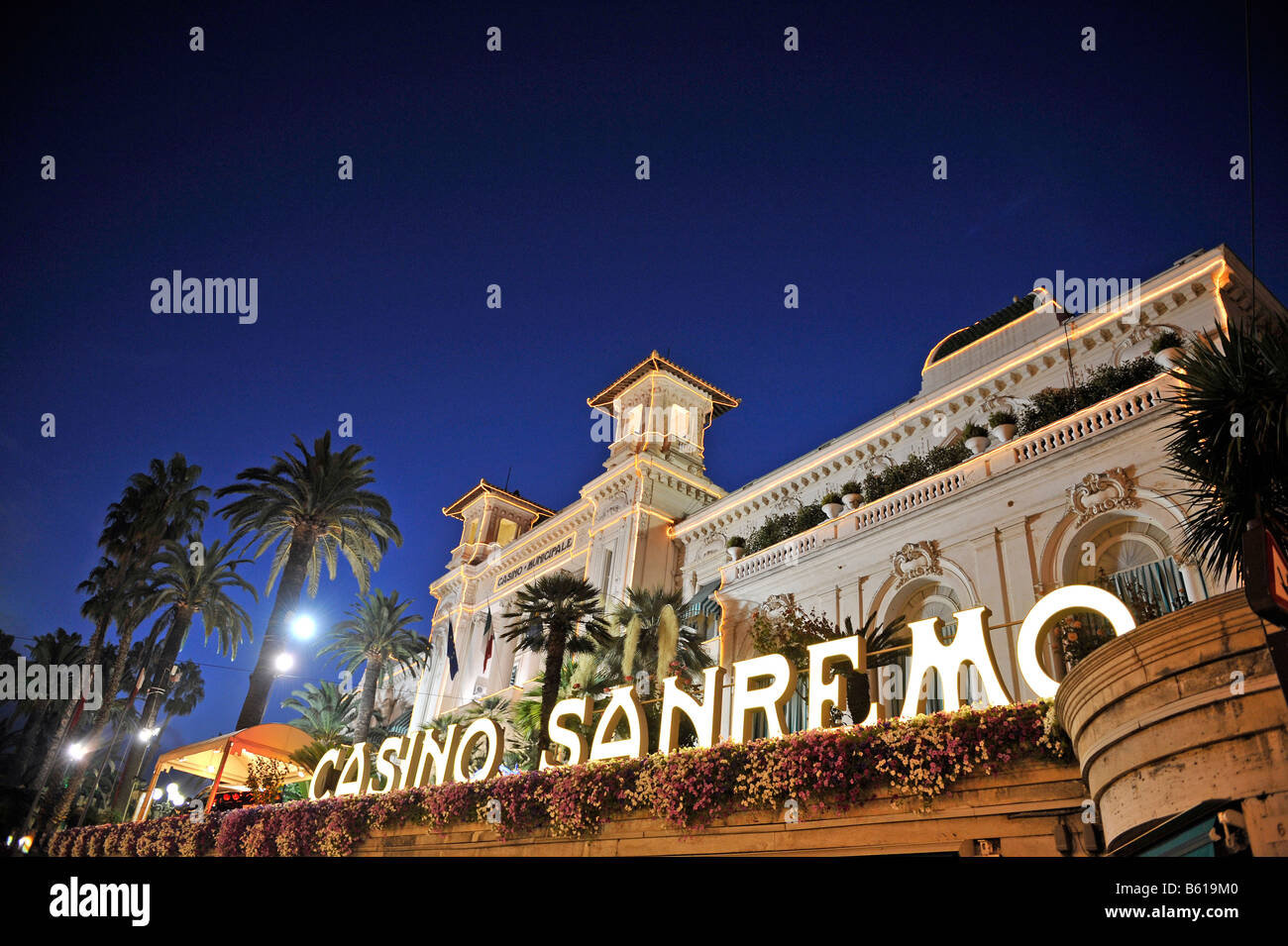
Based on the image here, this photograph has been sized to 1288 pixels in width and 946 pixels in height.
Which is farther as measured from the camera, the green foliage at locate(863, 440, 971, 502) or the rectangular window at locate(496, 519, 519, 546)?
the rectangular window at locate(496, 519, 519, 546)

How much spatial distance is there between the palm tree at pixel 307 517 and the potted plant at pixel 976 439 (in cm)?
2483

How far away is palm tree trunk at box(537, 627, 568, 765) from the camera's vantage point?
939 inches

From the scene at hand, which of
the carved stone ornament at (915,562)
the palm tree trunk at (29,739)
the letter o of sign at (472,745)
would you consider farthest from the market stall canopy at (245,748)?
the palm tree trunk at (29,739)

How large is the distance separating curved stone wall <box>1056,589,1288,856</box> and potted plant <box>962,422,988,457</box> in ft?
47.1

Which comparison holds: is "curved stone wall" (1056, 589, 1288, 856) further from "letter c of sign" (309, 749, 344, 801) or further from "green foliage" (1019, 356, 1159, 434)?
"letter c of sign" (309, 749, 344, 801)

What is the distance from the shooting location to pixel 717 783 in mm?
14312

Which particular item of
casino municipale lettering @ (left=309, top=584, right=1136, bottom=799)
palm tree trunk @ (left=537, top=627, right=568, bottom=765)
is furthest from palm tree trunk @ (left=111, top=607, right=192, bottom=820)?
palm tree trunk @ (left=537, top=627, right=568, bottom=765)

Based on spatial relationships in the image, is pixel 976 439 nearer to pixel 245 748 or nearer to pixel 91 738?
pixel 245 748

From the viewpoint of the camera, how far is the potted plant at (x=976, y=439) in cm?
2253

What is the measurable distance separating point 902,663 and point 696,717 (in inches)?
306
